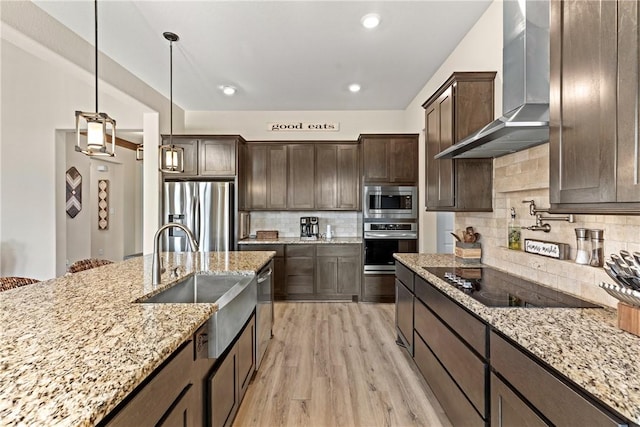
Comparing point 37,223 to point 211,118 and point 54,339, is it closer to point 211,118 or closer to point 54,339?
point 211,118

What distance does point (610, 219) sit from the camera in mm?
1529

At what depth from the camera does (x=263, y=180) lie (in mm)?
4941

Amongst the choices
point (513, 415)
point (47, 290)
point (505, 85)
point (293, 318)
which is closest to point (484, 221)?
point (505, 85)

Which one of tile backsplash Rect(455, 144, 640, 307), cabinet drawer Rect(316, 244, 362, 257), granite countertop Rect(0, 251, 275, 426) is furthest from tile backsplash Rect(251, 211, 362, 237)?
granite countertop Rect(0, 251, 275, 426)

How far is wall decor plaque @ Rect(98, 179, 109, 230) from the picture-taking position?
24.3ft

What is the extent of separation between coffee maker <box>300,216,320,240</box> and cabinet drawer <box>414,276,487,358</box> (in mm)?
2818

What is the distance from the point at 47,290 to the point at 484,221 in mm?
3115

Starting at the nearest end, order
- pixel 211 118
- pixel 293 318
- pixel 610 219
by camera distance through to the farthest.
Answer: pixel 610 219 → pixel 293 318 → pixel 211 118

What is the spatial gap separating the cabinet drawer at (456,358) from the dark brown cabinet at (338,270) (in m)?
2.25

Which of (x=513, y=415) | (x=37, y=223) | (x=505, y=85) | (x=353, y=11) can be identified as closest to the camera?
(x=513, y=415)

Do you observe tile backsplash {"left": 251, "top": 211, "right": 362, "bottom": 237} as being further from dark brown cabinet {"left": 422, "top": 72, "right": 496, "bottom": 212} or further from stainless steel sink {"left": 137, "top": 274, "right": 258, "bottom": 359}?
stainless steel sink {"left": 137, "top": 274, "right": 258, "bottom": 359}

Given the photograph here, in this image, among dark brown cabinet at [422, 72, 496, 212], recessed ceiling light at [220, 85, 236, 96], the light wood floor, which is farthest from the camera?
recessed ceiling light at [220, 85, 236, 96]

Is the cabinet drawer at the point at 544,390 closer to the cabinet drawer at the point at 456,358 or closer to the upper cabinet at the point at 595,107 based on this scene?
the cabinet drawer at the point at 456,358

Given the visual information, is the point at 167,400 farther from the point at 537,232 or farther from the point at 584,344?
the point at 537,232
